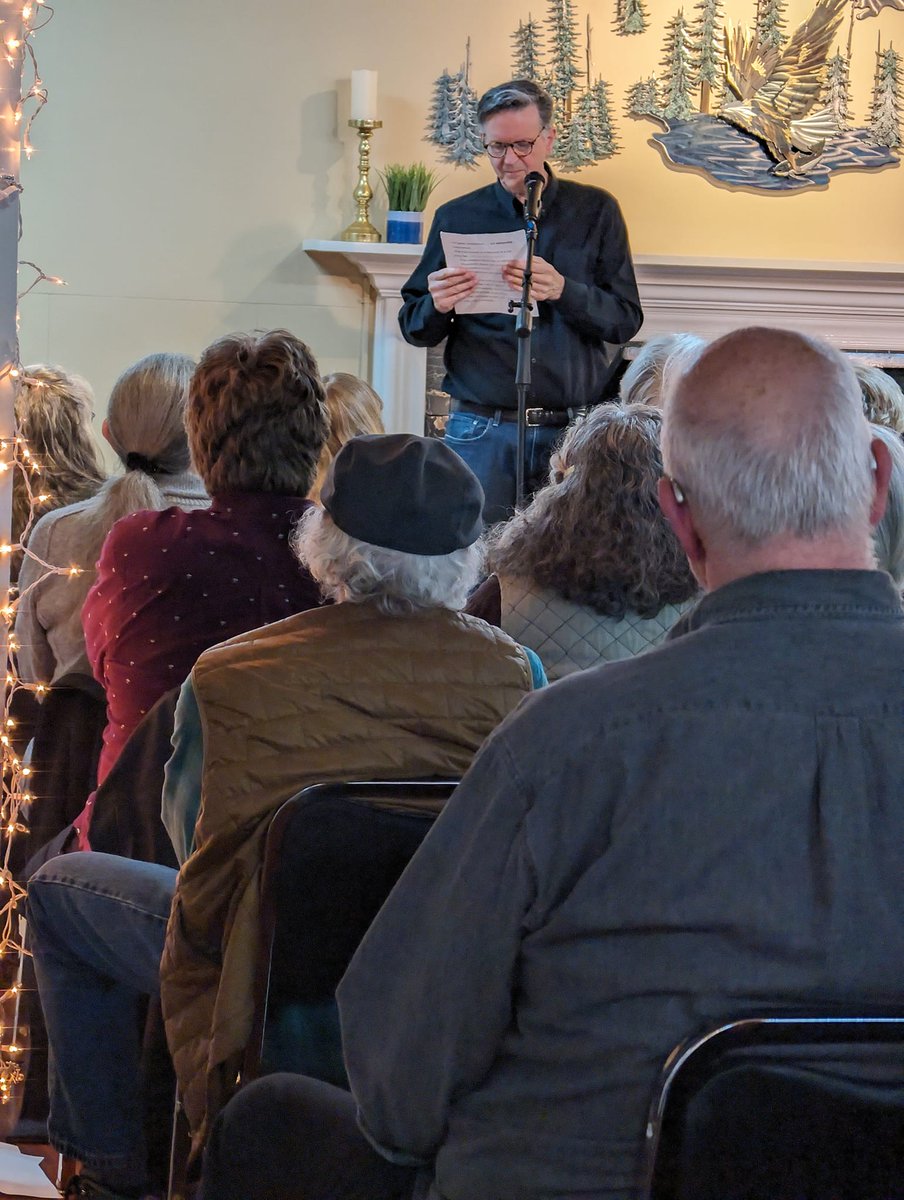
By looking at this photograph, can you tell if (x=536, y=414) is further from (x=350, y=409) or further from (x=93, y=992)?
(x=93, y=992)

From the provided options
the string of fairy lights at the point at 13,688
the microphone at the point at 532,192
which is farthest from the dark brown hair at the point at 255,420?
the microphone at the point at 532,192

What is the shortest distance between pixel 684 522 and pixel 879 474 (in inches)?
5.3

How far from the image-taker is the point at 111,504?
238cm

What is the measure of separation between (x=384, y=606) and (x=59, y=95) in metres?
4.11

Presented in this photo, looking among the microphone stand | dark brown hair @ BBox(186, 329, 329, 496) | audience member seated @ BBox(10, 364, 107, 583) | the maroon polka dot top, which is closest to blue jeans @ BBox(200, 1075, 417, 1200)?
the maroon polka dot top

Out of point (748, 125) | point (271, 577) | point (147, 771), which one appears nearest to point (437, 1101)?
point (147, 771)

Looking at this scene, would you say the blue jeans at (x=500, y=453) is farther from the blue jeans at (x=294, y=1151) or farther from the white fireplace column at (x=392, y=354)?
the blue jeans at (x=294, y=1151)

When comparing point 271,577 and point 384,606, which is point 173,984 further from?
point 271,577

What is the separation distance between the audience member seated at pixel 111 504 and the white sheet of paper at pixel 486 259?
3.93 ft

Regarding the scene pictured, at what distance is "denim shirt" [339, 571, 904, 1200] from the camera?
0.84 meters

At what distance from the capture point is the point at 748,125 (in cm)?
499

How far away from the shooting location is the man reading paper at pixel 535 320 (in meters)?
3.70

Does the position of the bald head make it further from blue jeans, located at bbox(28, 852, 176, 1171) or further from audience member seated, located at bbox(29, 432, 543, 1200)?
blue jeans, located at bbox(28, 852, 176, 1171)

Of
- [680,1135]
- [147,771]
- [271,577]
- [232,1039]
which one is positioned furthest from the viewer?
[271,577]
